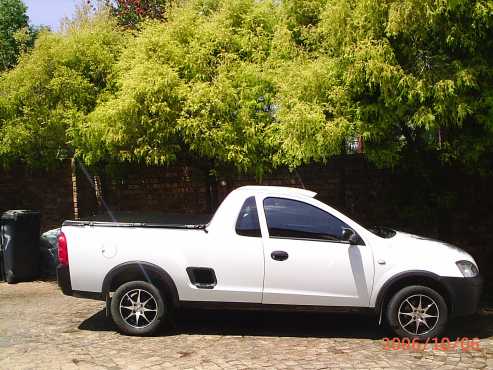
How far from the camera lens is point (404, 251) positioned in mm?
5570

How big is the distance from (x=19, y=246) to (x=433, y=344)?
7137mm

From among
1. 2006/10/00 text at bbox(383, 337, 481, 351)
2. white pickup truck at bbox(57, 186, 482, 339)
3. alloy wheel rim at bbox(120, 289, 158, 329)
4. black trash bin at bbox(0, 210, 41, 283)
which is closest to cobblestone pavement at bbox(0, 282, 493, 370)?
2006/10/00 text at bbox(383, 337, 481, 351)

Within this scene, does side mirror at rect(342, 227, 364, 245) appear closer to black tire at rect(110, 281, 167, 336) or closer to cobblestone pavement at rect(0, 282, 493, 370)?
cobblestone pavement at rect(0, 282, 493, 370)

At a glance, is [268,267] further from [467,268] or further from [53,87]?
[53,87]

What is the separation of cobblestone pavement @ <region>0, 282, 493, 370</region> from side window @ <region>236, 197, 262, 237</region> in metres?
1.22

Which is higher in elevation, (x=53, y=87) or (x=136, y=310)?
(x=53, y=87)

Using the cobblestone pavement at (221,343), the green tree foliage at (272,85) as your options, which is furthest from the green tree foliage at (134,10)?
the cobblestone pavement at (221,343)

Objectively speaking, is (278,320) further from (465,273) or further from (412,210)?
(412,210)

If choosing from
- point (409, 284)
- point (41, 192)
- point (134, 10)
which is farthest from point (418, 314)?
point (134, 10)

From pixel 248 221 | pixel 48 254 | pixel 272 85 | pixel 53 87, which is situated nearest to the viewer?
pixel 248 221

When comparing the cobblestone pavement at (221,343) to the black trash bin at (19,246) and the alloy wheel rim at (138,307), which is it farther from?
the black trash bin at (19,246)

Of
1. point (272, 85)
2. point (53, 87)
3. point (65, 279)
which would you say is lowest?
point (65, 279)

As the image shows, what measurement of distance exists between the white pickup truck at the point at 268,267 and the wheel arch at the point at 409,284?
0.04 feet

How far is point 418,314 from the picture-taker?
18.2ft
